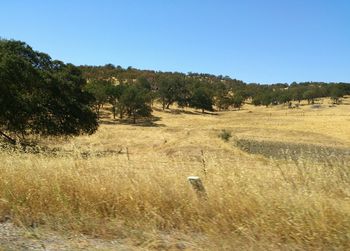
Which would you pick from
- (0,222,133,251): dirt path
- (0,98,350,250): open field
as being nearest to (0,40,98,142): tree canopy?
(0,98,350,250): open field

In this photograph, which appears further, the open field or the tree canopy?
the tree canopy

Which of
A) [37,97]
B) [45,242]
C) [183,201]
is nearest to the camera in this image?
[45,242]

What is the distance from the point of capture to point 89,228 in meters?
5.70

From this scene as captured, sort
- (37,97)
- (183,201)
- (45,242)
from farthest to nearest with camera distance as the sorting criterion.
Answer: (37,97) → (183,201) → (45,242)

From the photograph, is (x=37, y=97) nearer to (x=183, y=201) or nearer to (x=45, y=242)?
(x=183, y=201)

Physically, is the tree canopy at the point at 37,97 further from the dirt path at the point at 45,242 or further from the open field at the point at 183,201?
the dirt path at the point at 45,242

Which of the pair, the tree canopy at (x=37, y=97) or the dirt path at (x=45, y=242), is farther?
the tree canopy at (x=37, y=97)

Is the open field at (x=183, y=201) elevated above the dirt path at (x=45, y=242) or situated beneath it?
elevated above

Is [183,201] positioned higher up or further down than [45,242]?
higher up

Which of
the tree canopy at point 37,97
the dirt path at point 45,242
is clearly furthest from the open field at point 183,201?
the tree canopy at point 37,97

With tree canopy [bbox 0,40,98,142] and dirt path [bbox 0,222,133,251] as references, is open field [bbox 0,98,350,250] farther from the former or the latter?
tree canopy [bbox 0,40,98,142]

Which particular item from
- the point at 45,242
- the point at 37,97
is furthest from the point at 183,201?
the point at 37,97

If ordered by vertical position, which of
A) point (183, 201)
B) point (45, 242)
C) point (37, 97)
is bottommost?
point (45, 242)

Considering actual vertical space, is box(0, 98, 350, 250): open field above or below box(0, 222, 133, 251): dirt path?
above
